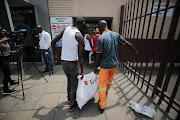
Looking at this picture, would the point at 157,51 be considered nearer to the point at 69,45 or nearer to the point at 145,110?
the point at 145,110

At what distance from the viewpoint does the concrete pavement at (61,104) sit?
6.96ft

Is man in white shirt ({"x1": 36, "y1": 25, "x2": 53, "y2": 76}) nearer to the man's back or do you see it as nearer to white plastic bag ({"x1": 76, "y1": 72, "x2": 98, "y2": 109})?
white plastic bag ({"x1": 76, "y1": 72, "x2": 98, "y2": 109})

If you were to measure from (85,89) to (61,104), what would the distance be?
0.92 meters

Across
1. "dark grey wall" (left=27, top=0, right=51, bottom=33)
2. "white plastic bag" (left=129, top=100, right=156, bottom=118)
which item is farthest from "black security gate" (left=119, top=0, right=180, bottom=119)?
"dark grey wall" (left=27, top=0, right=51, bottom=33)

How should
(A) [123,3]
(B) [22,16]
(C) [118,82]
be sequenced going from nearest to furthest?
(C) [118,82] < (A) [123,3] < (B) [22,16]

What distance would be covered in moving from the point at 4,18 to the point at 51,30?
8.48 feet

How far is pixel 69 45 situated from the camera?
190cm

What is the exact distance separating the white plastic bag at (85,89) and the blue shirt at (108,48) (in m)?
0.49

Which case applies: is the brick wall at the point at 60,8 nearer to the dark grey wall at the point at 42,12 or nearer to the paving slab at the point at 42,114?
the dark grey wall at the point at 42,12

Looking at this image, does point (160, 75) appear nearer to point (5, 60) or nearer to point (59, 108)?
point (59, 108)

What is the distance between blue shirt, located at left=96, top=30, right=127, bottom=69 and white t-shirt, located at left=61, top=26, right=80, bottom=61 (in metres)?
0.53

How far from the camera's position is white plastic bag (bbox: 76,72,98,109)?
2.09m

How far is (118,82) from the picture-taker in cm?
362

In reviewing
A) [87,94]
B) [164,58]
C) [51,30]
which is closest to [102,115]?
[87,94]
